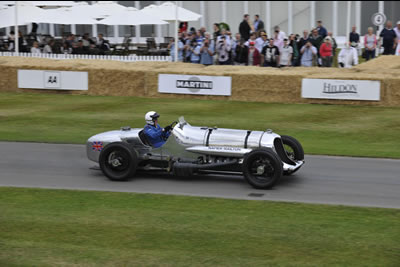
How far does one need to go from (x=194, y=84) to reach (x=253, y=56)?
396cm

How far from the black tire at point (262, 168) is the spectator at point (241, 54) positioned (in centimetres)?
1407

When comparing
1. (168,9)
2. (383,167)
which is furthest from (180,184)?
(168,9)

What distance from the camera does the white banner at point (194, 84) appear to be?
71.8 ft

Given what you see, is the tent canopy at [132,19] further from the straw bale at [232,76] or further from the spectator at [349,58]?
the spectator at [349,58]

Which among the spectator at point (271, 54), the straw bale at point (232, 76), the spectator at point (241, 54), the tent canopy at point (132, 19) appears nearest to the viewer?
the straw bale at point (232, 76)

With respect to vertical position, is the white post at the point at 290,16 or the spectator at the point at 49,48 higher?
the white post at the point at 290,16

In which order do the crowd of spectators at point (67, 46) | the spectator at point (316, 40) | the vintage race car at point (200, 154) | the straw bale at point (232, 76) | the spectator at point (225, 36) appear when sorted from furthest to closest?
the crowd of spectators at point (67, 46), the spectator at point (316, 40), the spectator at point (225, 36), the straw bale at point (232, 76), the vintage race car at point (200, 154)

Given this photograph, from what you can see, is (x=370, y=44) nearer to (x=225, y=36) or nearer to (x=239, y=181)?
(x=225, y=36)

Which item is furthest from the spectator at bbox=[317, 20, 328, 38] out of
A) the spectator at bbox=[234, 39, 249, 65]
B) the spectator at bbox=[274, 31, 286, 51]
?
the spectator at bbox=[234, 39, 249, 65]

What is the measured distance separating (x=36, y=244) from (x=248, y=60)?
1744 cm

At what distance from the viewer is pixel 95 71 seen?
2302cm

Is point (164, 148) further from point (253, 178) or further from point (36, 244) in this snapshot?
point (36, 244)

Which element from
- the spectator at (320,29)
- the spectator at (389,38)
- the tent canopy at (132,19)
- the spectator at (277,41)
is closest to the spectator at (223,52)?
the spectator at (277,41)

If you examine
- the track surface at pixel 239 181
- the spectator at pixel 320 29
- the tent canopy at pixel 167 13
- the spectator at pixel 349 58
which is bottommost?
the track surface at pixel 239 181
